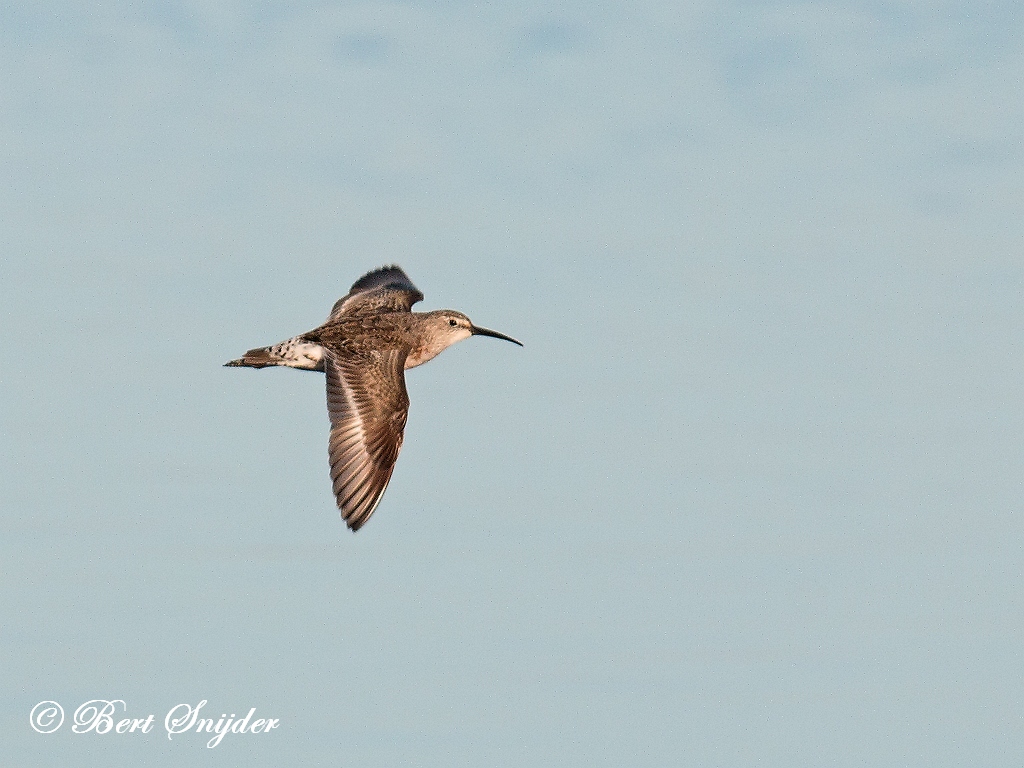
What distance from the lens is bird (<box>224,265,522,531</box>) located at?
2330 cm

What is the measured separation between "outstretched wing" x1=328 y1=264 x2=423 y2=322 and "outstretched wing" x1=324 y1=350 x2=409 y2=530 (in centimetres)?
462

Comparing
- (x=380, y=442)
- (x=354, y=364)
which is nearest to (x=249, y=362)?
(x=354, y=364)

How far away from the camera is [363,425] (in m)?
24.0

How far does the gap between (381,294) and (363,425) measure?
7560 mm

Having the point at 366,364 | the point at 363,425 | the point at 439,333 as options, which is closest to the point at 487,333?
the point at 439,333

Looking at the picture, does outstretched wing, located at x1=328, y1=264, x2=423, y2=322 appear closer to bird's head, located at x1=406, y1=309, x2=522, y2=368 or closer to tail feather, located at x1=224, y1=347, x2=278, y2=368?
bird's head, located at x1=406, y1=309, x2=522, y2=368

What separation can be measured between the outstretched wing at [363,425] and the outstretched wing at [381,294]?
462 cm

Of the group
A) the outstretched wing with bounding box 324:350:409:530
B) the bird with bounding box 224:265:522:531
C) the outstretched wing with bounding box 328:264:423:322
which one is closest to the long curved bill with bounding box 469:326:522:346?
the bird with bounding box 224:265:522:531

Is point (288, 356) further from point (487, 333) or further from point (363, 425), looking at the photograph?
point (487, 333)

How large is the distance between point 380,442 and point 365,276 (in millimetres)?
9585

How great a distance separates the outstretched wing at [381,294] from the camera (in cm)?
3025

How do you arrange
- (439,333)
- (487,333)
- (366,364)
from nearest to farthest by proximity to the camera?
(366,364) → (439,333) → (487,333)

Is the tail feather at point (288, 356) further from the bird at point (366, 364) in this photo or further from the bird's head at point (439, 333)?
the bird's head at point (439, 333)

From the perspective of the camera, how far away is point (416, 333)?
28.0 m
